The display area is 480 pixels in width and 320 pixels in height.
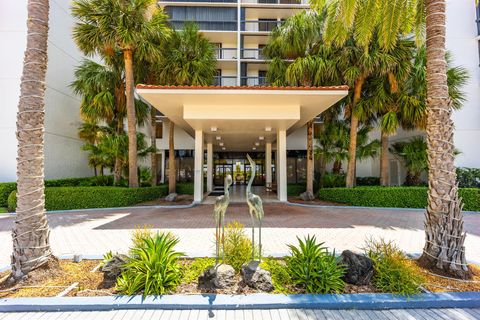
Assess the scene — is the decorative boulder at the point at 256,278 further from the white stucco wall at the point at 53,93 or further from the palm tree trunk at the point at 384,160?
the white stucco wall at the point at 53,93

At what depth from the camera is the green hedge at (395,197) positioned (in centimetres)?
1017

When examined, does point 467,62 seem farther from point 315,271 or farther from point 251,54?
point 315,271

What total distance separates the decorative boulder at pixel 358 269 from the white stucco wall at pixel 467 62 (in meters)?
13.8

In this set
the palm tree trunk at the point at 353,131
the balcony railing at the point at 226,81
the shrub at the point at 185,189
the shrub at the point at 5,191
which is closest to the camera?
the shrub at the point at 5,191

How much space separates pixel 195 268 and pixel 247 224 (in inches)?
164

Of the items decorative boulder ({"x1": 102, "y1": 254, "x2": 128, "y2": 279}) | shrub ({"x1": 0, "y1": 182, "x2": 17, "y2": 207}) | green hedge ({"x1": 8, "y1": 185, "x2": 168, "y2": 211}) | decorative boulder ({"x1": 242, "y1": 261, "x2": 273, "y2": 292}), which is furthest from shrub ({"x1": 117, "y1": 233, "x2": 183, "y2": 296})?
shrub ({"x1": 0, "y1": 182, "x2": 17, "y2": 207})

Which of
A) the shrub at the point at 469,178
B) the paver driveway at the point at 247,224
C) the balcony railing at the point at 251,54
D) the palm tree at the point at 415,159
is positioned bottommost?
the paver driveway at the point at 247,224

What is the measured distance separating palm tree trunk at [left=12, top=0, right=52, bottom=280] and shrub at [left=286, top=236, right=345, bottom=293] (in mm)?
4048

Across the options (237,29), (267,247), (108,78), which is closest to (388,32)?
(267,247)

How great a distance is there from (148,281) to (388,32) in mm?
8379

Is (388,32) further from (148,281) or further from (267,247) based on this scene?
(148,281)

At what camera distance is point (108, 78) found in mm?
12836

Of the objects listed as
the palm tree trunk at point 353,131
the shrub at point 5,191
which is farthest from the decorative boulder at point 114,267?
the palm tree trunk at point 353,131

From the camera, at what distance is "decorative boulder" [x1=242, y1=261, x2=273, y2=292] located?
340 cm
